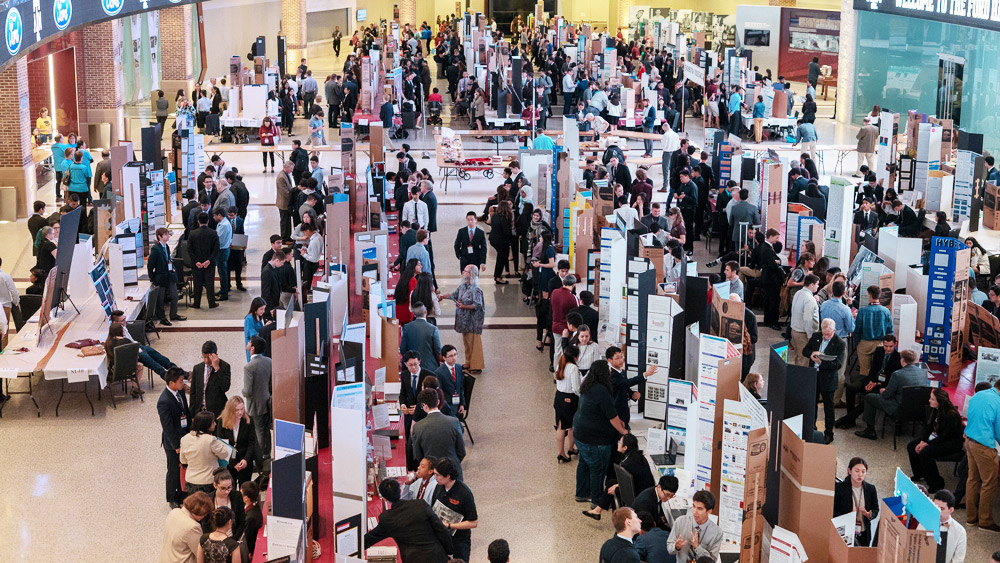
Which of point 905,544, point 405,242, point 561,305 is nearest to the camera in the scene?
point 905,544

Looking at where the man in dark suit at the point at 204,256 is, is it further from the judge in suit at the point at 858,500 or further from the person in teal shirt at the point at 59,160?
the judge in suit at the point at 858,500

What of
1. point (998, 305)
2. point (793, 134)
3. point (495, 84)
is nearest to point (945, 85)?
point (793, 134)

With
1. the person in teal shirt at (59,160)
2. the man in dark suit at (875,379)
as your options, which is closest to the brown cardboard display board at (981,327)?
the man in dark suit at (875,379)

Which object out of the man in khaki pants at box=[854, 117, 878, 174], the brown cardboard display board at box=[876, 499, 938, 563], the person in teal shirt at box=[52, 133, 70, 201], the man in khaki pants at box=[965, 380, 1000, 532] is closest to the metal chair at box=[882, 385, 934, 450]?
the man in khaki pants at box=[965, 380, 1000, 532]

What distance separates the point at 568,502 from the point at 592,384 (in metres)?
1.15

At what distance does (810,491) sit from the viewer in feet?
23.0

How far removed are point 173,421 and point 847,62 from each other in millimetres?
23337

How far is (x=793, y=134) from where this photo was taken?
25.0 metres

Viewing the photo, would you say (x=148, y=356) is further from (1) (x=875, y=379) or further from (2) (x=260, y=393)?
(1) (x=875, y=379)

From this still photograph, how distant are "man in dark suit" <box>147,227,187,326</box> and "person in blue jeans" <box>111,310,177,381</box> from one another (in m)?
1.81

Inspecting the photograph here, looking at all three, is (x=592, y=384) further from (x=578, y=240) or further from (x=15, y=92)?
(x=15, y=92)

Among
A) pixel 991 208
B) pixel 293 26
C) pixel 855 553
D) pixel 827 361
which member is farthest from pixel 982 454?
pixel 293 26

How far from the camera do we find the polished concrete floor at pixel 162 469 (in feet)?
28.9

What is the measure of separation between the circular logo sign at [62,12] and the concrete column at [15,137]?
2885mm
